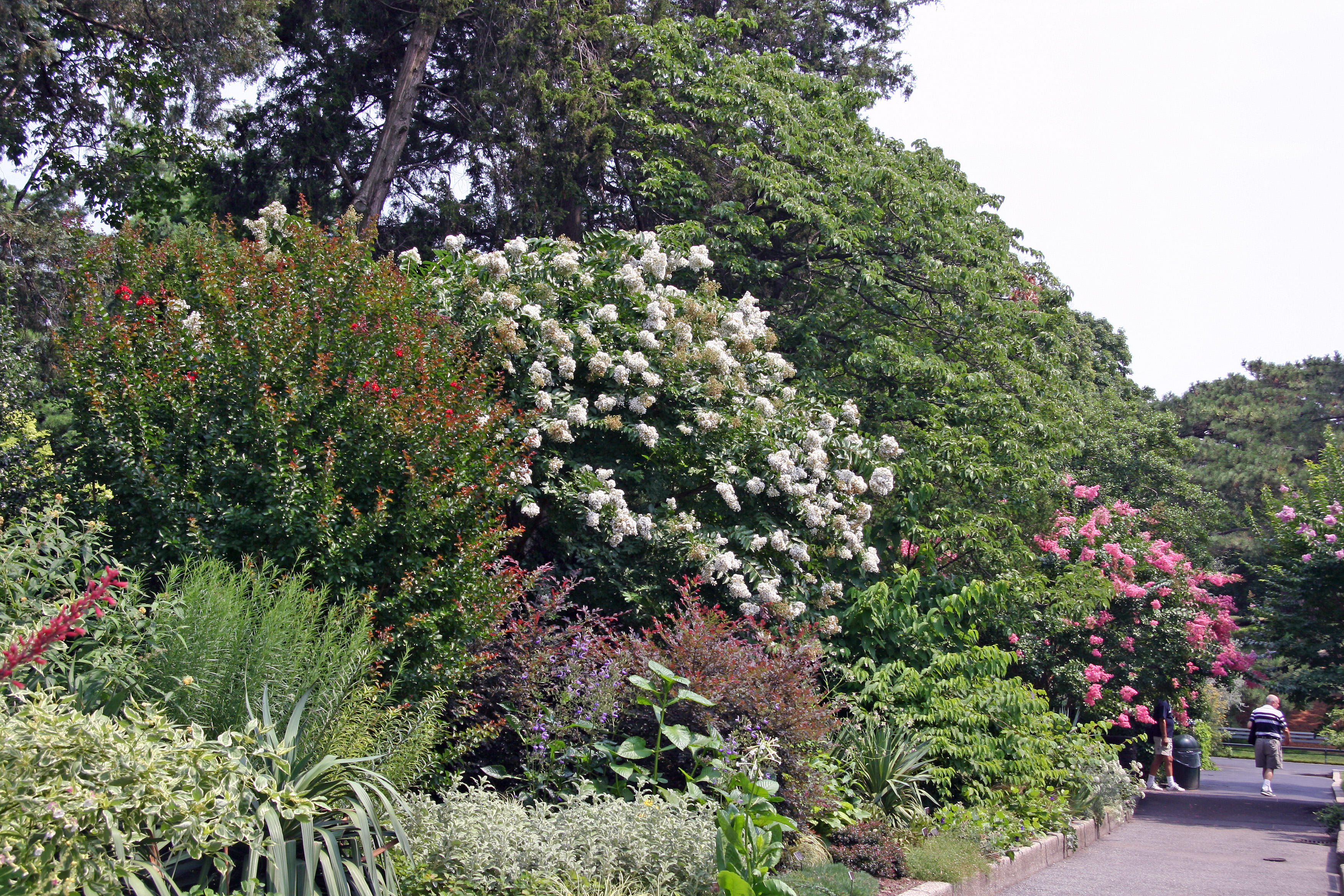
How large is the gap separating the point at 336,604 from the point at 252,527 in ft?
2.11

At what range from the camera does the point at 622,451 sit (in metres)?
8.82

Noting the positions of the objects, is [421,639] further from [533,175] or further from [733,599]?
[533,175]

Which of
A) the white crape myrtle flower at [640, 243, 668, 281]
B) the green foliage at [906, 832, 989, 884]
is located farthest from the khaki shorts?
the white crape myrtle flower at [640, 243, 668, 281]

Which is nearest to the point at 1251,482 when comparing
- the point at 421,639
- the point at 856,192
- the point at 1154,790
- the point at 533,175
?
the point at 1154,790

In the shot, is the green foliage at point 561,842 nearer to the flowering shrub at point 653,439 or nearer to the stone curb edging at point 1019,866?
the stone curb edging at point 1019,866

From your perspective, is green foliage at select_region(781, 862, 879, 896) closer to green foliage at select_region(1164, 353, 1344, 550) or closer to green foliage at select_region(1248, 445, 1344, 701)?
green foliage at select_region(1248, 445, 1344, 701)

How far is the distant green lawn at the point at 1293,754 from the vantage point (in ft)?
109

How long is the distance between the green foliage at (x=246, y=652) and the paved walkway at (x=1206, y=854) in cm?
512

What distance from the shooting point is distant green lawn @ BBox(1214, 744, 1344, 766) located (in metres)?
33.3

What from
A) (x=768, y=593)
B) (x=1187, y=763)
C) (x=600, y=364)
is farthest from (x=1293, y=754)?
(x=600, y=364)

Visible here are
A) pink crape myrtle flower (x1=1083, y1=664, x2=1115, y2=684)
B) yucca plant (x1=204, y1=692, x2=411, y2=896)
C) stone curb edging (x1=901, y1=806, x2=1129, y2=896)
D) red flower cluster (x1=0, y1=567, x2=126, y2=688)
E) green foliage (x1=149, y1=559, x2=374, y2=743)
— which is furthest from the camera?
pink crape myrtle flower (x1=1083, y1=664, x2=1115, y2=684)

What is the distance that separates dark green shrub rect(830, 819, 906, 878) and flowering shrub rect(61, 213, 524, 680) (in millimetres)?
2848

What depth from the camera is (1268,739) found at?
1788cm

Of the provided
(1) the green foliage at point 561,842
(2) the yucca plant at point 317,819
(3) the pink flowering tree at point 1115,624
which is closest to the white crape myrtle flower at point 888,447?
(3) the pink flowering tree at point 1115,624
